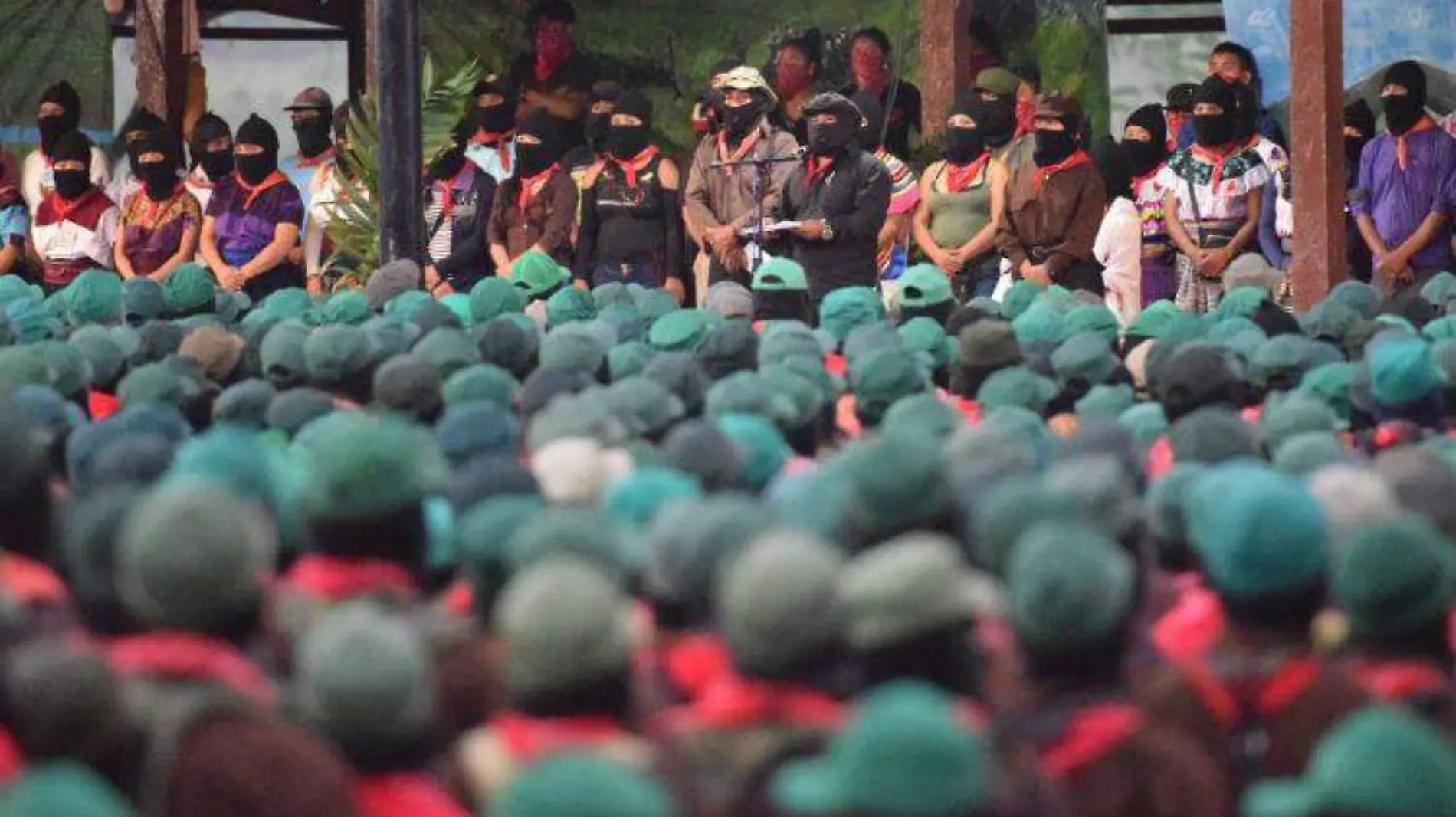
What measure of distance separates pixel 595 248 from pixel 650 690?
1035 cm

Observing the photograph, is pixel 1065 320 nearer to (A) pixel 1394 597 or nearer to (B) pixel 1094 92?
(A) pixel 1394 597

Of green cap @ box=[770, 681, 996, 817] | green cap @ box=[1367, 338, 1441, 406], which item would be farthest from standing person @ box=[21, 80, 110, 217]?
green cap @ box=[770, 681, 996, 817]

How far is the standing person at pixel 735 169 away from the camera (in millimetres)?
14242

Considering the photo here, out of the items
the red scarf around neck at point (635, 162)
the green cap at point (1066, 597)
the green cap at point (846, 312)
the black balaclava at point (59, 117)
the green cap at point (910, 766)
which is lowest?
the green cap at point (910, 766)

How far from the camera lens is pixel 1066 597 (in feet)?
15.8

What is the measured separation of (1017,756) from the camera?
15.0ft

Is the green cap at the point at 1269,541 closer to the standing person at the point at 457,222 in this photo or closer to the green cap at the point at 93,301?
the green cap at the point at 93,301

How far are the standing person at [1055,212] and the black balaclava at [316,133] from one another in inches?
172

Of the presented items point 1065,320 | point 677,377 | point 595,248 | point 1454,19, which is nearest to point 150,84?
point 595,248

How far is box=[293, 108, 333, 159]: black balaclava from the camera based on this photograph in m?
17.1

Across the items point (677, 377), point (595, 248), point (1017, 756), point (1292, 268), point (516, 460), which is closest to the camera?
point (1017, 756)

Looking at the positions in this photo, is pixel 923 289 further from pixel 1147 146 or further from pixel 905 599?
pixel 905 599

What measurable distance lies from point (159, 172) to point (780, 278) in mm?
5598

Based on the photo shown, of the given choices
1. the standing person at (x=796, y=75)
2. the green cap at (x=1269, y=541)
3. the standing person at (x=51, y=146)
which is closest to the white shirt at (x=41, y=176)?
the standing person at (x=51, y=146)
